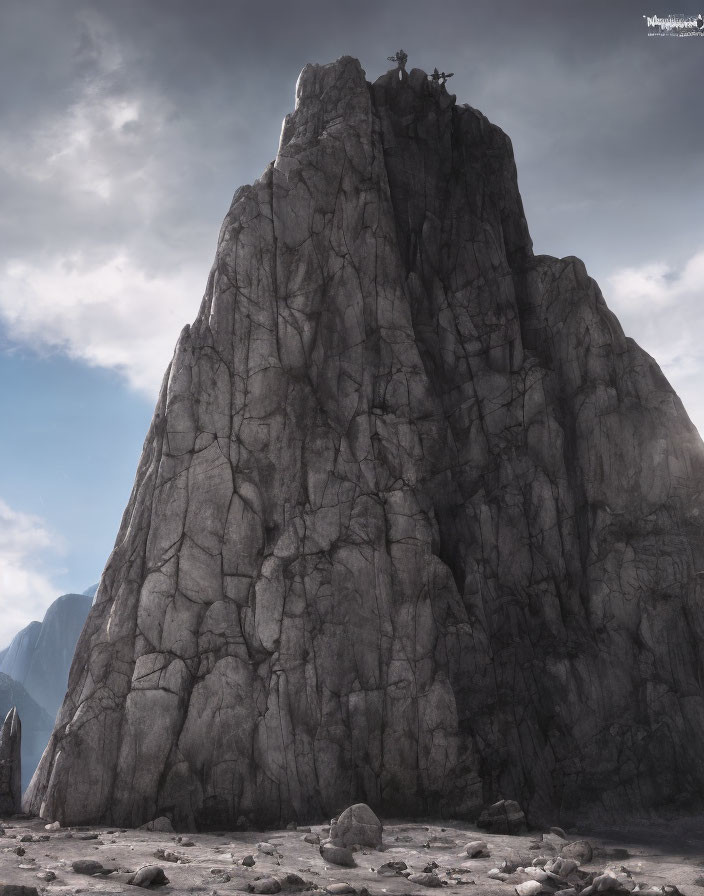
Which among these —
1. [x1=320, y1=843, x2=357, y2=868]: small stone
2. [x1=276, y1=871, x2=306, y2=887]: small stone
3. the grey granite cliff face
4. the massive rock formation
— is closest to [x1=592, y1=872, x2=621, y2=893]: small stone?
[x1=320, y1=843, x2=357, y2=868]: small stone

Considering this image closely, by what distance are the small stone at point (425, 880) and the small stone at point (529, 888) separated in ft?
6.52

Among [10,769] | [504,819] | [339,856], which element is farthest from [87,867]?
[10,769]

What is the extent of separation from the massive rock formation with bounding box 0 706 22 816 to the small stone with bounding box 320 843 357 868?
1690 centimetres

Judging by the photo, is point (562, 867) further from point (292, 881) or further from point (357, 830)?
point (292, 881)

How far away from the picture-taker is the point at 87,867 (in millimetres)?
18781

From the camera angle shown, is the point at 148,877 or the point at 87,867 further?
the point at 87,867

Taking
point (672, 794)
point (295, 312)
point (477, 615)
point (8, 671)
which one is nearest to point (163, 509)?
point (295, 312)

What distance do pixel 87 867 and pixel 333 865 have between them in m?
6.75

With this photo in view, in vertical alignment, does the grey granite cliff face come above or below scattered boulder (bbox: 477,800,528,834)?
above

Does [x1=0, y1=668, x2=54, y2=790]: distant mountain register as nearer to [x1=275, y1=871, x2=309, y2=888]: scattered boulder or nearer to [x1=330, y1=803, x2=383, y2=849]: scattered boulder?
[x1=330, y1=803, x2=383, y2=849]: scattered boulder

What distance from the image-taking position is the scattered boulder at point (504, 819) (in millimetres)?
29891

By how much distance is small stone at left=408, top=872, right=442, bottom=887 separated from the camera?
19.4 meters

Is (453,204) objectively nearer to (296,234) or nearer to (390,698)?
(296,234)

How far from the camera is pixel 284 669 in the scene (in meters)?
33.6
